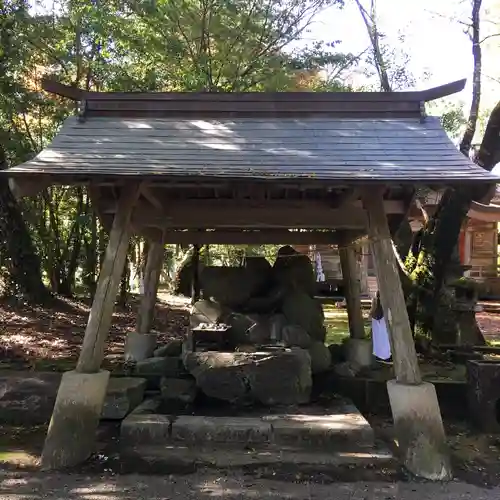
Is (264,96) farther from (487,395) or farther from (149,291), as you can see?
(487,395)

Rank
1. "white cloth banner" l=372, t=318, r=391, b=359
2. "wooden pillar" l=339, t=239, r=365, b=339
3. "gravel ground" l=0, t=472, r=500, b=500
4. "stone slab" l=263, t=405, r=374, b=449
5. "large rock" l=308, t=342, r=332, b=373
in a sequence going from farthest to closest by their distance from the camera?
"wooden pillar" l=339, t=239, r=365, b=339 → "white cloth banner" l=372, t=318, r=391, b=359 → "large rock" l=308, t=342, r=332, b=373 → "stone slab" l=263, t=405, r=374, b=449 → "gravel ground" l=0, t=472, r=500, b=500

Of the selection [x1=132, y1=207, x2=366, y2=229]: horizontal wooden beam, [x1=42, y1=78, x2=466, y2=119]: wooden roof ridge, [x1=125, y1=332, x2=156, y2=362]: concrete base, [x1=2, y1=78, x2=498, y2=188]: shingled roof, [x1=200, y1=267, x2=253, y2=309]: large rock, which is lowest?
[x1=125, y1=332, x2=156, y2=362]: concrete base

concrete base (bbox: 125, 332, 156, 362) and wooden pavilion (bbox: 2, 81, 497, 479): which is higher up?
wooden pavilion (bbox: 2, 81, 497, 479)

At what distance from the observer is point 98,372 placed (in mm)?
5453

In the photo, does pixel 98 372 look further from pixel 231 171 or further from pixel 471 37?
pixel 471 37

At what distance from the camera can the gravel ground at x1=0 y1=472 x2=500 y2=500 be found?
4.45 metres

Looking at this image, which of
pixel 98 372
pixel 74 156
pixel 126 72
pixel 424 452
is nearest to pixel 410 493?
pixel 424 452

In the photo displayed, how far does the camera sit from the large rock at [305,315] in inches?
320

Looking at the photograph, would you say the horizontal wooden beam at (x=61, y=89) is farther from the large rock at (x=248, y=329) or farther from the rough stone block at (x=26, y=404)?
the large rock at (x=248, y=329)

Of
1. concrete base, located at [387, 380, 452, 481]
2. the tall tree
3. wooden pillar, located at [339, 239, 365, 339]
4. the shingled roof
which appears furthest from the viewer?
the tall tree

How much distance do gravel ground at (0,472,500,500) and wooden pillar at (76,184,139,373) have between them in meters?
1.11

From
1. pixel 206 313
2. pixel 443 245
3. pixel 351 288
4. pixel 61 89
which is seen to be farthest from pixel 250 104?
pixel 443 245

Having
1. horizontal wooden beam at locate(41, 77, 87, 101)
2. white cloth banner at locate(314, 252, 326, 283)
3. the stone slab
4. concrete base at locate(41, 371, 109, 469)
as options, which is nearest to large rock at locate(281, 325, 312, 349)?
the stone slab

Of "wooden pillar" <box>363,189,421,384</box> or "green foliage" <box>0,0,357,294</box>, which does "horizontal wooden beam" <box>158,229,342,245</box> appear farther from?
"green foliage" <box>0,0,357,294</box>
